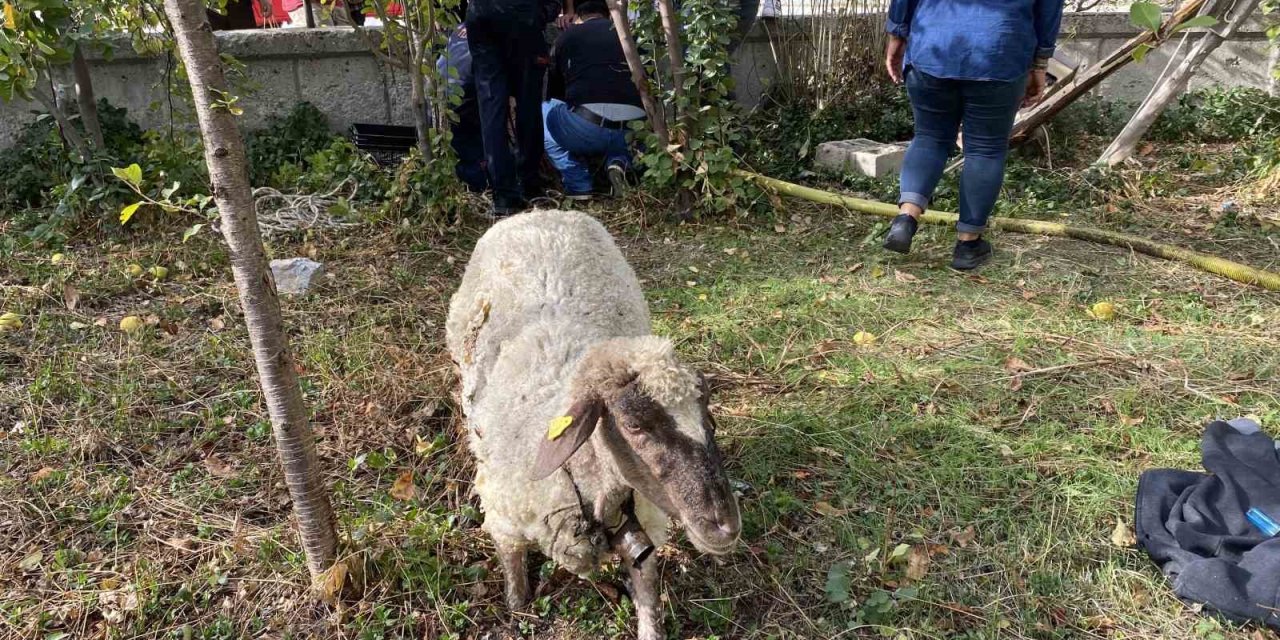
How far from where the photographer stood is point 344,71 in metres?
7.24

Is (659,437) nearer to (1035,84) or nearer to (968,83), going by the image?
(968,83)

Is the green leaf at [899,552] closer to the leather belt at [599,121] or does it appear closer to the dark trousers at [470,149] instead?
the leather belt at [599,121]

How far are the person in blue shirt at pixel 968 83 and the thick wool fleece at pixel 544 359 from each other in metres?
2.33

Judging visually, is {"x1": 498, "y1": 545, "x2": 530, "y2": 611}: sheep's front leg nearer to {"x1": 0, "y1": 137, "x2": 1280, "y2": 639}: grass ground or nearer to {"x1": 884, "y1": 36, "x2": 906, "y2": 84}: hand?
{"x1": 0, "y1": 137, "x2": 1280, "y2": 639}: grass ground

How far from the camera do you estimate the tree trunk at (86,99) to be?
5359 mm

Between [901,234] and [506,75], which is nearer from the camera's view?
[901,234]

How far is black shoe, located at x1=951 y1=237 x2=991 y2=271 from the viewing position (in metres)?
4.93

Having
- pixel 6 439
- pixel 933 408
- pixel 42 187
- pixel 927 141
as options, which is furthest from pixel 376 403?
pixel 42 187

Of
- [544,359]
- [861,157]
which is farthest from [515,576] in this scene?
[861,157]

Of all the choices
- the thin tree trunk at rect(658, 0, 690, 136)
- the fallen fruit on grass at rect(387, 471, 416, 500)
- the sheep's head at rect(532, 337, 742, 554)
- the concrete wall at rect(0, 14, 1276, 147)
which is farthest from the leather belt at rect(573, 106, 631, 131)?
the sheep's head at rect(532, 337, 742, 554)

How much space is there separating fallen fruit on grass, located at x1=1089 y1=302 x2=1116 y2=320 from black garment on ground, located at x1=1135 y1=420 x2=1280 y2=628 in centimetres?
147

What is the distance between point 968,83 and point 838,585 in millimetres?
3072

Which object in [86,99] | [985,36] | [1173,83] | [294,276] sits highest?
[985,36]

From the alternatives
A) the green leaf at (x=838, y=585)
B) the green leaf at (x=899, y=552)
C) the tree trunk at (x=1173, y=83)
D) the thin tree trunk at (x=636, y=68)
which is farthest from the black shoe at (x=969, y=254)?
the green leaf at (x=838, y=585)
